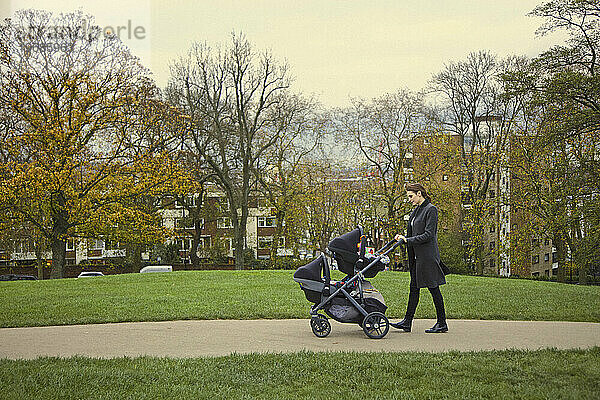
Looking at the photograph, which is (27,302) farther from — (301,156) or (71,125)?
(301,156)

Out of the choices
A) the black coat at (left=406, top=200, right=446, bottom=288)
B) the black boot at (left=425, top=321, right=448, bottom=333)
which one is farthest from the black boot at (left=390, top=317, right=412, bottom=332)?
the black coat at (left=406, top=200, right=446, bottom=288)

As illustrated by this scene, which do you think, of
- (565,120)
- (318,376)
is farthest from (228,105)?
(318,376)

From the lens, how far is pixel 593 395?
553 cm

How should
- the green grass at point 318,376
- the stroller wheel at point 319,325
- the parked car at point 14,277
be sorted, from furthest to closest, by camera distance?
the parked car at point 14,277 → the stroller wheel at point 319,325 → the green grass at point 318,376

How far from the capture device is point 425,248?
30.7 ft

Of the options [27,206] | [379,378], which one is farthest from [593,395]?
[27,206]

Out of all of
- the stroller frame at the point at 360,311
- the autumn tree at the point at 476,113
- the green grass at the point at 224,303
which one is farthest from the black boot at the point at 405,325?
the autumn tree at the point at 476,113

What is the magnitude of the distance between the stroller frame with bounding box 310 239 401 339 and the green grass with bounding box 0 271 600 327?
101 inches

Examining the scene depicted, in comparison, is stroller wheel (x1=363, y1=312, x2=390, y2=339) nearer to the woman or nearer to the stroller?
the stroller

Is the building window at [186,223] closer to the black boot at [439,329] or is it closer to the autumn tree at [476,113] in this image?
A: the autumn tree at [476,113]

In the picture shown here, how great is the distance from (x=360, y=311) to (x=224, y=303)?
5.22 meters

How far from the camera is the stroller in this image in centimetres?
922

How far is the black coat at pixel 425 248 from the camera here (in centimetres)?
923

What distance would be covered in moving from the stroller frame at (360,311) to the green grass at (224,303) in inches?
101
